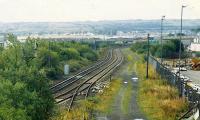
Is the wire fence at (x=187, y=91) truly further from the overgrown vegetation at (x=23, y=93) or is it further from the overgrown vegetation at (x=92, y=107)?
the overgrown vegetation at (x=23, y=93)

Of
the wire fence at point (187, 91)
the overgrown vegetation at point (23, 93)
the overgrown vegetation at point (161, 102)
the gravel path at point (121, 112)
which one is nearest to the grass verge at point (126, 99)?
the gravel path at point (121, 112)

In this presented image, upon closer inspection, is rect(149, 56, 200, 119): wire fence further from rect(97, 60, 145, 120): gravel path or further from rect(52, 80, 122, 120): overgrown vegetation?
rect(52, 80, 122, 120): overgrown vegetation

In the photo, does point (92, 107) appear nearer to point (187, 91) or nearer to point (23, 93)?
point (187, 91)

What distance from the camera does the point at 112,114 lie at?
33094 mm

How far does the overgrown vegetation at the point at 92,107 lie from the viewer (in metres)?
30.9

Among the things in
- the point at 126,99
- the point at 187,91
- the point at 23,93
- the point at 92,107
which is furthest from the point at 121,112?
the point at 23,93

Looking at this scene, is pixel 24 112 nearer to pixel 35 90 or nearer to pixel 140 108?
pixel 35 90

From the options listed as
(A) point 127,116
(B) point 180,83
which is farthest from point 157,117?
(B) point 180,83

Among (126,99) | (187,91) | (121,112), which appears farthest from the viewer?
(126,99)

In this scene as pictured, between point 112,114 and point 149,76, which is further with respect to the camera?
point 149,76

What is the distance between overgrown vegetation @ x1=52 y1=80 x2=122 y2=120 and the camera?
101ft

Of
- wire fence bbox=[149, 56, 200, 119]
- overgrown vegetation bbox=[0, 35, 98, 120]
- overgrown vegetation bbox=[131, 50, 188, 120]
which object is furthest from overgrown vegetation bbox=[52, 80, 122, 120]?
wire fence bbox=[149, 56, 200, 119]

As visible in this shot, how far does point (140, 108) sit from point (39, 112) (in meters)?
12.5

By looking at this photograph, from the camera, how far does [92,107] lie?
1400 inches
